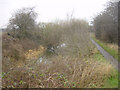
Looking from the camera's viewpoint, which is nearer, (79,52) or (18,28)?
(79,52)

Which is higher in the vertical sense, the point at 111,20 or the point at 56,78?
the point at 111,20

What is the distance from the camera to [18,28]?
42.4 ft

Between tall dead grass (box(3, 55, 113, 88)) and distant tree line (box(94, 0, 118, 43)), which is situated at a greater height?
distant tree line (box(94, 0, 118, 43))

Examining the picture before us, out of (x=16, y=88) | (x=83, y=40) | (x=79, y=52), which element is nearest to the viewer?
(x=16, y=88)

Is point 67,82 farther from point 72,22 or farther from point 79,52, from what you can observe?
point 72,22

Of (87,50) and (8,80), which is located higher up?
(87,50)

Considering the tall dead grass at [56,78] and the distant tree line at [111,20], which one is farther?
the distant tree line at [111,20]

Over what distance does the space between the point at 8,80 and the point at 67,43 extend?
616 centimetres

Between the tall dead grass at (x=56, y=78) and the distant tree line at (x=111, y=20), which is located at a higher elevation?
the distant tree line at (x=111, y=20)

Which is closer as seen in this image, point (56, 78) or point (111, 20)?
point (56, 78)

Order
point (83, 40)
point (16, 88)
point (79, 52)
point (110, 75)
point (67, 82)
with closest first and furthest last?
point (16, 88), point (67, 82), point (110, 75), point (79, 52), point (83, 40)

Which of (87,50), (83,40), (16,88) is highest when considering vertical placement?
(83,40)

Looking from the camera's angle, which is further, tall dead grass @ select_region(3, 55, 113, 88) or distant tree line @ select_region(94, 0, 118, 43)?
distant tree line @ select_region(94, 0, 118, 43)

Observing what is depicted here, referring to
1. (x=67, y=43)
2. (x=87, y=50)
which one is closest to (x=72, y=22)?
(x=67, y=43)
